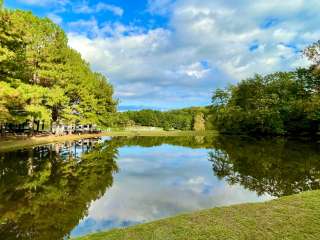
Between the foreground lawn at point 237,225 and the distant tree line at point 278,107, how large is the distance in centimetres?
4496

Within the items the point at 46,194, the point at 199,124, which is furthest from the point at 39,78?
the point at 199,124

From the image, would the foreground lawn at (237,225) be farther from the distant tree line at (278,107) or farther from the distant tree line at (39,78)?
the distant tree line at (278,107)

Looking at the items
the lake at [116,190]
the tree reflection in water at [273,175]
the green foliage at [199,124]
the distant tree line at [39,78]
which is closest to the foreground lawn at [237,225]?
the lake at [116,190]

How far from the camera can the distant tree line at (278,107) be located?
207 ft

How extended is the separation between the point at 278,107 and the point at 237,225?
207ft

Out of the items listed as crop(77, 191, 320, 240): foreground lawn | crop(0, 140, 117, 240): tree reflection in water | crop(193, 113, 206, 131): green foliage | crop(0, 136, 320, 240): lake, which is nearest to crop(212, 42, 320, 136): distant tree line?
crop(193, 113, 206, 131): green foliage

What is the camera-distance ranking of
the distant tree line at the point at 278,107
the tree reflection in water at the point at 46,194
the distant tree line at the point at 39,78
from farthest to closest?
1. the distant tree line at the point at 278,107
2. the distant tree line at the point at 39,78
3. the tree reflection in water at the point at 46,194

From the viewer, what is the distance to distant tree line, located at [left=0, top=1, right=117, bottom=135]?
2645 cm

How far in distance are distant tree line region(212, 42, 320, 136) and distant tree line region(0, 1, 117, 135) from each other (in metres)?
30.7

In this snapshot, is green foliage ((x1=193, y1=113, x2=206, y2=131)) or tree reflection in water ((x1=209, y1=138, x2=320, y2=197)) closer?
tree reflection in water ((x1=209, y1=138, x2=320, y2=197))

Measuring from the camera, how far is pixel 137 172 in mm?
→ 21234

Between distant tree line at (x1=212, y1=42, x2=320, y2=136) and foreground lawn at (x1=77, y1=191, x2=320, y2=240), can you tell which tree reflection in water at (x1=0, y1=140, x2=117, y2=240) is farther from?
distant tree line at (x1=212, y1=42, x2=320, y2=136)

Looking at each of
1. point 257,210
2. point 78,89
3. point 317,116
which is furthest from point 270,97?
point 257,210

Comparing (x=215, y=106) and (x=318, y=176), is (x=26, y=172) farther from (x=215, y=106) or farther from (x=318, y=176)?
(x=215, y=106)
